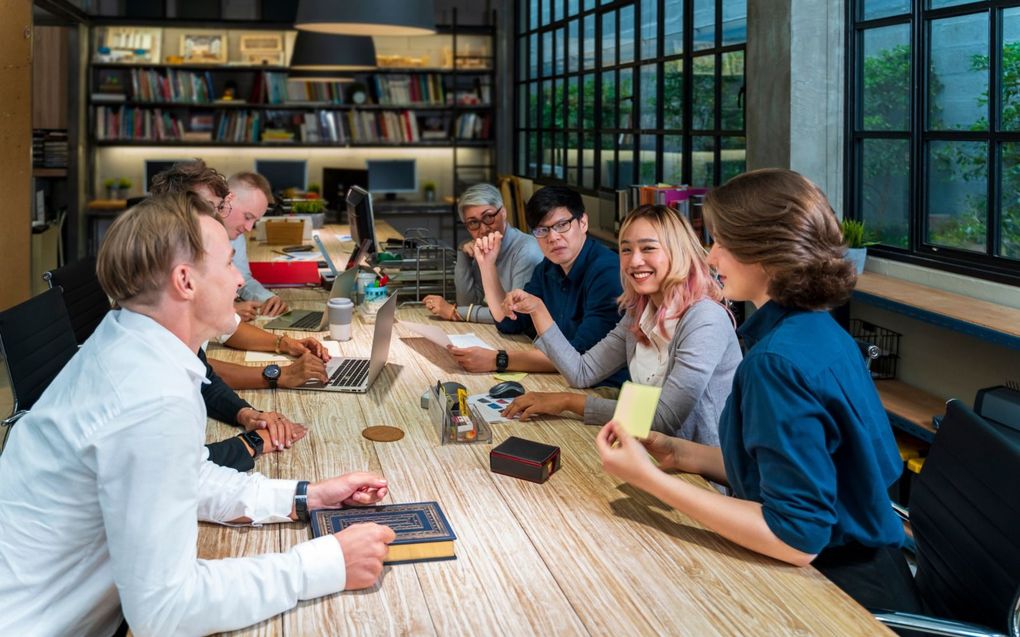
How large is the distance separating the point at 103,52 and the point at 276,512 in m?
9.55

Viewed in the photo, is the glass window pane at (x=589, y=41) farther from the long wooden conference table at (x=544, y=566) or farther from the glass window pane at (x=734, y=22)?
the long wooden conference table at (x=544, y=566)

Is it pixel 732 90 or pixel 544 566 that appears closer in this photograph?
pixel 544 566

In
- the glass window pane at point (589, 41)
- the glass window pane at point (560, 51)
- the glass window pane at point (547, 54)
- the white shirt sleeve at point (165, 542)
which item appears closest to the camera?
the white shirt sleeve at point (165, 542)

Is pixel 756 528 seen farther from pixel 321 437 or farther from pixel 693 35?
pixel 693 35

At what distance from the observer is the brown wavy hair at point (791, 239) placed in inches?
71.6

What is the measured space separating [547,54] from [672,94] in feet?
10.9

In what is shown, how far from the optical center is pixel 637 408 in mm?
1874

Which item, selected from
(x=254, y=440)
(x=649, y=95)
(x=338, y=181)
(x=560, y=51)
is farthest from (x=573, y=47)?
(x=254, y=440)

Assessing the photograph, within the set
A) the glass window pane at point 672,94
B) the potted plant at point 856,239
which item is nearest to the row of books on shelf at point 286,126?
the glass window pane at point 672,94

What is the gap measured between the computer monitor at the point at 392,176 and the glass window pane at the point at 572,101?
247 cm

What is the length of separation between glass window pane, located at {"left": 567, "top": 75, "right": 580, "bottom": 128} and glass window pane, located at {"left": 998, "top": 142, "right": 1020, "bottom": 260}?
533cm

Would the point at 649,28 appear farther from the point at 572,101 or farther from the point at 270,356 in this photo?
the point at 270,356

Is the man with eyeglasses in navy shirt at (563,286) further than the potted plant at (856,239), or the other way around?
the potted plant at (856,239)

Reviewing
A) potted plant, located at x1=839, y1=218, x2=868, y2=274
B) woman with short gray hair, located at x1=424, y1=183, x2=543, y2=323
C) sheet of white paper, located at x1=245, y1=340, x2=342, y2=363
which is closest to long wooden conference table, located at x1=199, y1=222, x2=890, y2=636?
sheet of white paper, located at x1=245, y1=340, x2=342, y2=363
